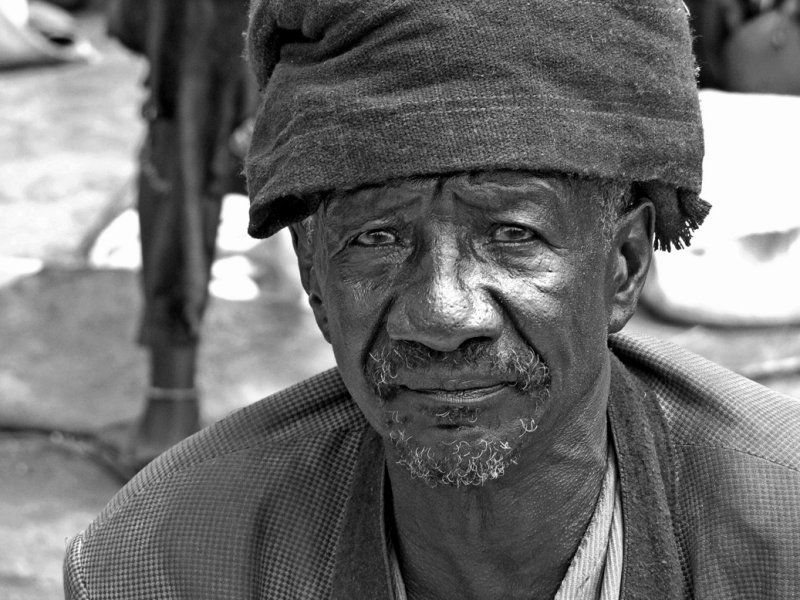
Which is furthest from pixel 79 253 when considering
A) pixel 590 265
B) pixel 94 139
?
pixel 590 265

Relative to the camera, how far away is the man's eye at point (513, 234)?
169cm

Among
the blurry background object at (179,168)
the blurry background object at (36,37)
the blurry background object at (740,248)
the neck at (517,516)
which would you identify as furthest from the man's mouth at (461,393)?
the blurry background object at (36,37)

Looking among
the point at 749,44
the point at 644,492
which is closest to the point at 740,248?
the point at 749,44

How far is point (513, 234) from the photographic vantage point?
1692 mm

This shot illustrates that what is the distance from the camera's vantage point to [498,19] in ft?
5.36

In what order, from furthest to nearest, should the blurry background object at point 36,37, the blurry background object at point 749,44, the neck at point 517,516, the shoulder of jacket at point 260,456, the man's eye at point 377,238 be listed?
the blurry background object at point 36,37
the blurry background object at point 749,44
the shoulder of jacket at point 260,456
the neck at point 517,516
the man's eye at point 377,238

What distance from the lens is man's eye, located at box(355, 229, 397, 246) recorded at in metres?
1.72

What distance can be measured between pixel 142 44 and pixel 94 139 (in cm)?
305

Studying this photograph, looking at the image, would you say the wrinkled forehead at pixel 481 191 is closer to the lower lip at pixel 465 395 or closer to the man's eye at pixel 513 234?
the man's eye at pixel 513 234

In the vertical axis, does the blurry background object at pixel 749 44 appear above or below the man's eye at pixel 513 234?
below

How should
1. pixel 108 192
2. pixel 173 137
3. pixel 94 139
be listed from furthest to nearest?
pixel 94 139, pixel 108 192, pixel 173 137

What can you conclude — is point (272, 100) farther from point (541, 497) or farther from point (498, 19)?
point (541, 497)

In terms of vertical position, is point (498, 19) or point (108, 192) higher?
point (498, 19)

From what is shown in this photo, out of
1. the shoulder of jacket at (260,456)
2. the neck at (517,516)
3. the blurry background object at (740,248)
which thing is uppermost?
the neck at (517,516)
